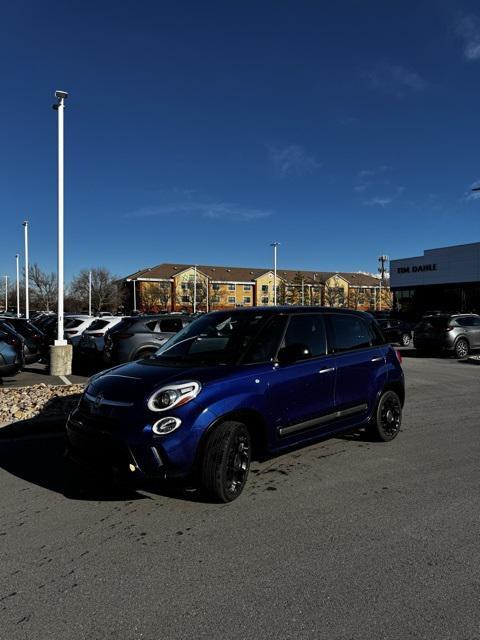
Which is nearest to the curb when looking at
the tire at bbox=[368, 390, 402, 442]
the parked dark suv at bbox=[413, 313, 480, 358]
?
the tire at bbox=[368, 390, 402, 442]

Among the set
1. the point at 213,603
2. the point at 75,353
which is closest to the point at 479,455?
the point at 213,603

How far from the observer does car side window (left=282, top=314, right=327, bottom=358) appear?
5.10 metres

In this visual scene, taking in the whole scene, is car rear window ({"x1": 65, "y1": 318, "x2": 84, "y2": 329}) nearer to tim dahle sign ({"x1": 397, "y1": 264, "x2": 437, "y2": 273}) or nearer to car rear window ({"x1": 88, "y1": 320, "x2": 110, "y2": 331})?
car rear window ({"x1": 88, "y1": 320, "x2": 110, "y2": 331})

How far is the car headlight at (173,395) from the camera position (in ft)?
13.0

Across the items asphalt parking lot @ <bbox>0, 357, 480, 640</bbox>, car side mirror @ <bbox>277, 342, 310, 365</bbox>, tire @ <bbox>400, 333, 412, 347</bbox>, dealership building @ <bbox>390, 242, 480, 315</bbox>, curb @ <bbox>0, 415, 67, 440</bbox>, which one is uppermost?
dealership building @ <bbox>390, 242, 480, 315</bbox>

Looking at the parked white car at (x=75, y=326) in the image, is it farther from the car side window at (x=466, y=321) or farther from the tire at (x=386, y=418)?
the car side window at (x=466, y=321)

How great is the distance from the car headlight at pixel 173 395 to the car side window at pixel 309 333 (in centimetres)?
124

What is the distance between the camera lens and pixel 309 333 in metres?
5.31

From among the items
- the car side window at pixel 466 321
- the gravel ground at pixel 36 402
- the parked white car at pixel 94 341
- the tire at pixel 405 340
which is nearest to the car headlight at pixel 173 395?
the gravel ground at pixel 36 402

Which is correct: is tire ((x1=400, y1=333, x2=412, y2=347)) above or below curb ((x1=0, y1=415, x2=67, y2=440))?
above

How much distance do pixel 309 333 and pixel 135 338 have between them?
6814 mm

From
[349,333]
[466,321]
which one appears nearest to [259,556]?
[349,333]

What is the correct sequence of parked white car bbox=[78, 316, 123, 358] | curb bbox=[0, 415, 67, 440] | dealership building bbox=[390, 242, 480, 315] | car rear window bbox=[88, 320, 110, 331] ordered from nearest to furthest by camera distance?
curb bbox=[0, 415, 67, 440]
parked white car bbox=[78, 316, 123, 358]
car rear window bbox=[88, 320, 110, 331]
dealership building bbox=[390, 242, 480, 315]

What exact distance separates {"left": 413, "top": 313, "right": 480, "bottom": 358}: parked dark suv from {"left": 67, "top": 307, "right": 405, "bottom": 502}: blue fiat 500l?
43.3 feet
